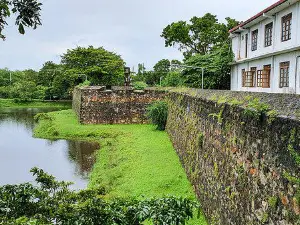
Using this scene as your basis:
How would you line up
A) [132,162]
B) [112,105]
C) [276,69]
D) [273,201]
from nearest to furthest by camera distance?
[273,201]
[132,162]
[276,69]
[112,105]

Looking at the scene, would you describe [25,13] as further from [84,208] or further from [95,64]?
[95,64]

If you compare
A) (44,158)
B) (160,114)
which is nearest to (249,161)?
(44,158)

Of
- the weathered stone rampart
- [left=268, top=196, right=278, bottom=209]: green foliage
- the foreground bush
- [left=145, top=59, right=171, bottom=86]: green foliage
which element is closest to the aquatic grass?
[left=145, top=59, right=171, bottom=86]: green foliage

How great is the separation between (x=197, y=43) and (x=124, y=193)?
101 feet

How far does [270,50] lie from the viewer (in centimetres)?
1783

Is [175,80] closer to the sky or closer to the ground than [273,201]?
closer to the sky

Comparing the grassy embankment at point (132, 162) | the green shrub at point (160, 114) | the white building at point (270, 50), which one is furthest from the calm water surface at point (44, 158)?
the white building at point (270, 50)

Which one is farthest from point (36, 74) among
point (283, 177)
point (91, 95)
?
point (283, 177)

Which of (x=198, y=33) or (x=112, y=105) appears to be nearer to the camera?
(x=112, y=105)

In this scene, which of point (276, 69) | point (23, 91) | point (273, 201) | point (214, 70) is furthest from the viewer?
point (23, 91)

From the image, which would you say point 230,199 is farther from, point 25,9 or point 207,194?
point 25,9

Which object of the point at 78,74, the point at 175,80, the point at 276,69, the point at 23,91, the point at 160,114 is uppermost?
the point at 78,74

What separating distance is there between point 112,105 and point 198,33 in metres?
18.7

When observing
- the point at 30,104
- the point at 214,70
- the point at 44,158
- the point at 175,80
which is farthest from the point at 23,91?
the point at 44,158
